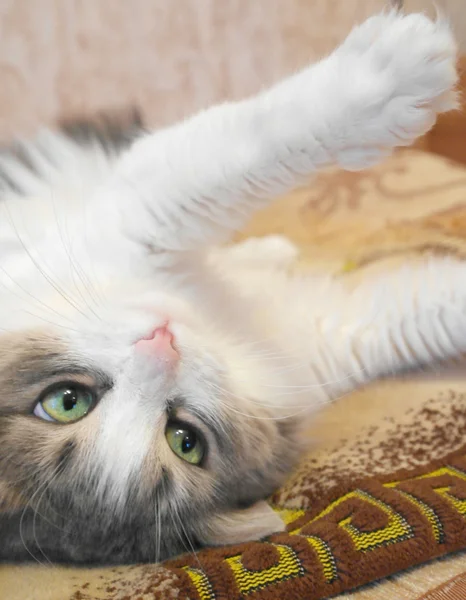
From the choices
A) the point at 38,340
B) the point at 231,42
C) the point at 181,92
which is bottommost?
the point at 38,340

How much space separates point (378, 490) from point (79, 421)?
488 millimetres

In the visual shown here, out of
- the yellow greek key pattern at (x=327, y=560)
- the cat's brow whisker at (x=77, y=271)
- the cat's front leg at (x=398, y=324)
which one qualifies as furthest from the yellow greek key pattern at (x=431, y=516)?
the cat's brow whisker at (x=77, y=271)

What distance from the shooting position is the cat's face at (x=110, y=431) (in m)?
0.99

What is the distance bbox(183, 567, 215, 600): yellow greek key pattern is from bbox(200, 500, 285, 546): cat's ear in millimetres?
165

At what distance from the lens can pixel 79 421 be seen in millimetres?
1005

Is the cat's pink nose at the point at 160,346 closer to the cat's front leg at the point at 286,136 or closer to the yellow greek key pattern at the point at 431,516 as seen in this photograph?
the cat's front leg at the point at 286,136

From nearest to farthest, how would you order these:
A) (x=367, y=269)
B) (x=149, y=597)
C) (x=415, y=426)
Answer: (x=149, y=597) < (x=415, y=426) < (x=367, y=269)

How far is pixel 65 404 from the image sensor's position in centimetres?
101

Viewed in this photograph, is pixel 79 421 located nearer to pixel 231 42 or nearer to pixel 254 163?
pixel 254 163

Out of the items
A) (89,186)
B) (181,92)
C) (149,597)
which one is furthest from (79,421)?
(181,92)

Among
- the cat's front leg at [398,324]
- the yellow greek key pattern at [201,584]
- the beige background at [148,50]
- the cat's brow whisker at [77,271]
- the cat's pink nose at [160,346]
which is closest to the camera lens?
the yellow greek key pattern at [201,584]

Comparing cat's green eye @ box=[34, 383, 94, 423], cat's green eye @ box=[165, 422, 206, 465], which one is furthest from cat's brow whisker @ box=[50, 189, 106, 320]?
cat's green eye @ box=[165, 422, 206, 465]

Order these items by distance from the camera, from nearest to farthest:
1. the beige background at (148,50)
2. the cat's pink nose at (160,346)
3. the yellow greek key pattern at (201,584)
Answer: the yellow greek key pattern at (201,584), the cat's pink nose at (160,346), the beige background at (148,50)

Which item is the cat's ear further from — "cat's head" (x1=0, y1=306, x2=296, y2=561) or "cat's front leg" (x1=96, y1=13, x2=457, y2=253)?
"cat's front leg" (x1=96, y1=13, x2=457, y2=253)
